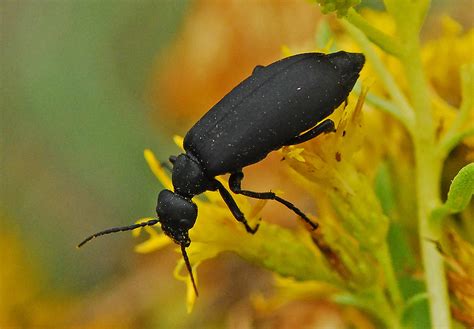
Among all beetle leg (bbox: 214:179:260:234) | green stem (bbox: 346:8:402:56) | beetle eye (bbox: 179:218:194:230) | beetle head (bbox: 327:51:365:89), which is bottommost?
beetle leg (bbox: 214:179:260:234)

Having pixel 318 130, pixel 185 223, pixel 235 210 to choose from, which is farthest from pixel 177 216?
pixel 318 130

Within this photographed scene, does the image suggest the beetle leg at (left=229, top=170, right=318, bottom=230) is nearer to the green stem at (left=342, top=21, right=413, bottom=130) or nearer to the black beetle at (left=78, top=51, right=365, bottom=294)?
the black beetle at (left=78, top=51, right=365, bottom=294)

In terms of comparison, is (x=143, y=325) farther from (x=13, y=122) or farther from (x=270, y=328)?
(x=13, y=122)

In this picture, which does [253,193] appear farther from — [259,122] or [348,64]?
[348,64]

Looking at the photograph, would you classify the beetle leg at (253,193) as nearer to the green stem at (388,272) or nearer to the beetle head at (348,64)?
the green stem at (388,272)

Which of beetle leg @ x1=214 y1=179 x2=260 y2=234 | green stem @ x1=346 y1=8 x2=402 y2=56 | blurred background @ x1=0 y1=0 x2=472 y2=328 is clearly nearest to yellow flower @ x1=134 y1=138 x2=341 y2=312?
beetle leg @ x1=214 y1=179 x2=260 y2=234

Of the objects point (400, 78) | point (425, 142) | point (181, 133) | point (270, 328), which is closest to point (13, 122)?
point (181, 133)
